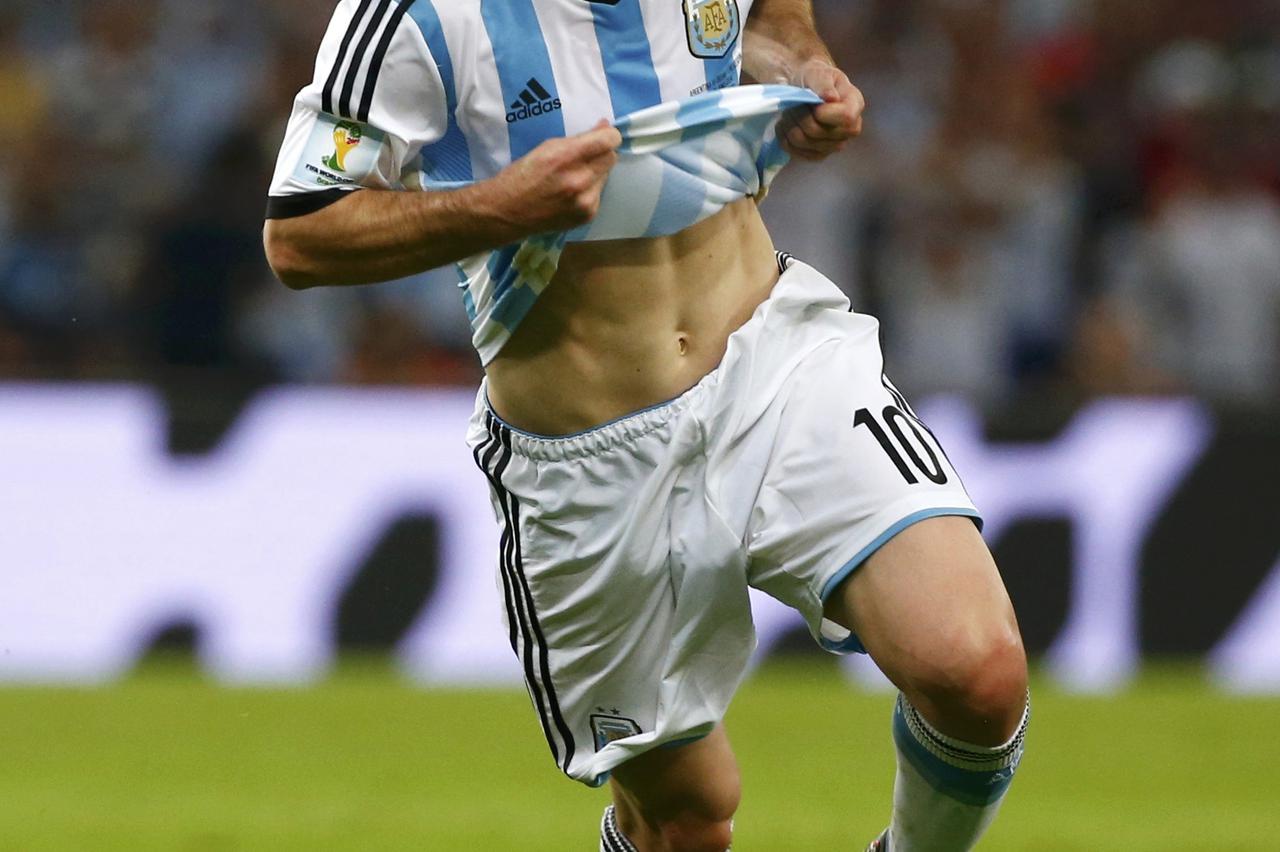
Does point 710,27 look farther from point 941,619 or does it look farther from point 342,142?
point 941,619

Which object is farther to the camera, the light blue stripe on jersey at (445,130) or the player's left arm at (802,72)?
the player's left arm at (802,72)

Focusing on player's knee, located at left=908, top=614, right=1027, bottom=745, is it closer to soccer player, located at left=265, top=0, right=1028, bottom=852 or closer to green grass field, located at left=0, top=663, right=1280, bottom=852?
soccer player, located at left=265, top=0, right=1028, bottom=852

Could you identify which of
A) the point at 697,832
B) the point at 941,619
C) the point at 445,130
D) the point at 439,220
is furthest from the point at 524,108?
the point at 697,832

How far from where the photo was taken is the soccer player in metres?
3.72

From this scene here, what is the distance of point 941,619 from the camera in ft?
11.8

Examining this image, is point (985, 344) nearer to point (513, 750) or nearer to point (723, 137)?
point (513, 750)

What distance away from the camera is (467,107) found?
3875 millimetres

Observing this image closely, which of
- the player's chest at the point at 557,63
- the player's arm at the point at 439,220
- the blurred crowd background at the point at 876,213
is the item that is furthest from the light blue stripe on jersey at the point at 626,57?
the blurred crowd background at the point at 876,213

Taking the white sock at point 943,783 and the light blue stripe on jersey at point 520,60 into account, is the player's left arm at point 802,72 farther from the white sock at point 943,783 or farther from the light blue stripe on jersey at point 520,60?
the white sock at point 943,783

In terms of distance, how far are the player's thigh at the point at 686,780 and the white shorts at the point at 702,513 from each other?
0.38 ft

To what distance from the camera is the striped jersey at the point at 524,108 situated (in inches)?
149

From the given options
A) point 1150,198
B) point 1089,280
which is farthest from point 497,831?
point 1150,198

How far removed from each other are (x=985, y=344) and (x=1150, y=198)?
Result: 142 centimetres

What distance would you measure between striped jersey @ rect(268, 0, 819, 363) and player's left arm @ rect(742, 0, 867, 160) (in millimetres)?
52
